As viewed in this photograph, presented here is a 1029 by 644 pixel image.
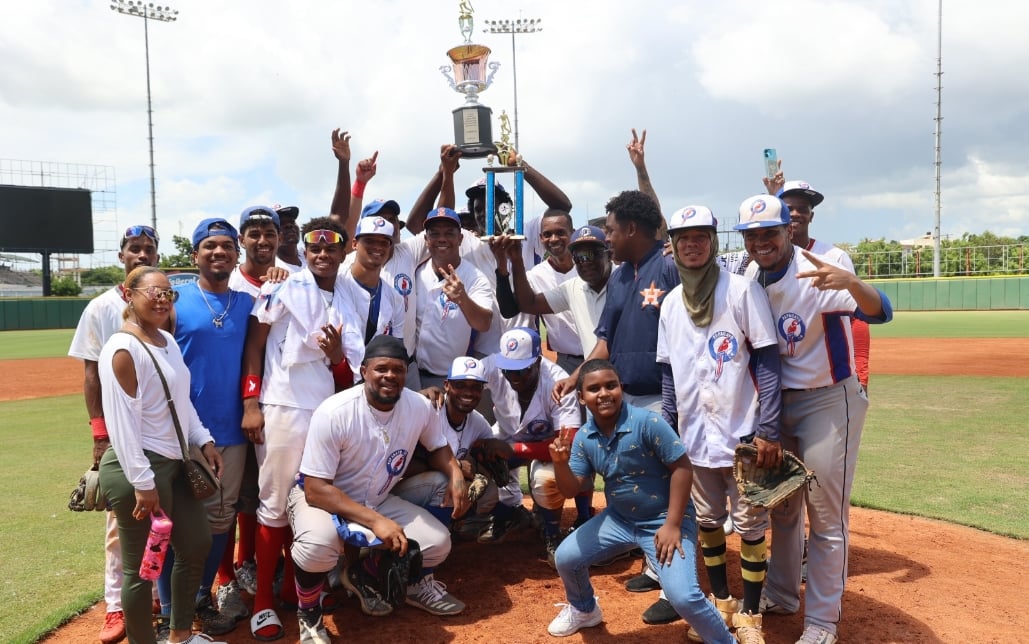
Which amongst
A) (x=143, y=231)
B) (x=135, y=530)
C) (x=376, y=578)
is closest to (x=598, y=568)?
(x=376, y=578)

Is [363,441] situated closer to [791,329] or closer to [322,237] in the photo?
[322,237]

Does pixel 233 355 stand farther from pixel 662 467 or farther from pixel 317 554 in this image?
pixel 662 467

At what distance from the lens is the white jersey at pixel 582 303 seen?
566 centimetres

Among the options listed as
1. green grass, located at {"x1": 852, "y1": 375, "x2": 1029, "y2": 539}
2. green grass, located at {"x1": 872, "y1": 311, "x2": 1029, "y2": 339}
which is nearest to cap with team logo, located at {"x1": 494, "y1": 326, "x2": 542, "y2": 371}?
green grass, located at {"x1": 852, "y1": 375, "x2": 1029, "y2": 539}

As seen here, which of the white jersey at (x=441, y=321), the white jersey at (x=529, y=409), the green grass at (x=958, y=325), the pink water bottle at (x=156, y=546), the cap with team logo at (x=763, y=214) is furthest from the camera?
the green grass at (x=958, y=325)

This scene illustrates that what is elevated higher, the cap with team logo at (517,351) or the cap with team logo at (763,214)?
the cap with team logo at (763,214)

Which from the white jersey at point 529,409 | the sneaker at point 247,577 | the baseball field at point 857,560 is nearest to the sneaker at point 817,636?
the baseball field at point 857,560

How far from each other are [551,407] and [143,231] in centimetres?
329

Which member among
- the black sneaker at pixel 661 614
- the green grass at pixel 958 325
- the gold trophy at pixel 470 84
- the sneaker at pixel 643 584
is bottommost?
the sneaker at pixel 643 584

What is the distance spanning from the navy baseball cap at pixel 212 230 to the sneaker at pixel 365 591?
2359mm

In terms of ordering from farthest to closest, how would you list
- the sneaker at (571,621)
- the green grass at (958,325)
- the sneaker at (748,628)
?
1. the green grass at (958,325)
2. the sneaker at (571,621)
3. the sneaker at (748,628)

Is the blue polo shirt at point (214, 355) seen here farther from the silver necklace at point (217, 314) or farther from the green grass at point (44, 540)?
the green grass at point (44, 540)

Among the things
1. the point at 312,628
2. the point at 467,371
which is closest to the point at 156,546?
the point at 312,628

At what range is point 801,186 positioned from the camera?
17.6 feet
